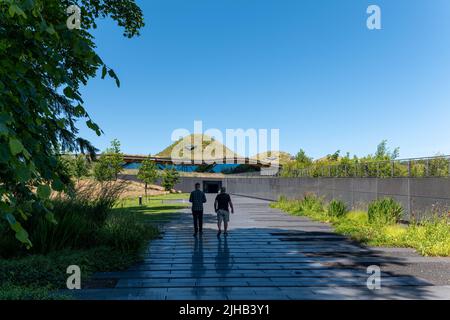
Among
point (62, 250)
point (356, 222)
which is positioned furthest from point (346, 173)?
point (62, 250)

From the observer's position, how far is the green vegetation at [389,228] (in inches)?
428

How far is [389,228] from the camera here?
517 inches

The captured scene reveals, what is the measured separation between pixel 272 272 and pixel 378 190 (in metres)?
14.0

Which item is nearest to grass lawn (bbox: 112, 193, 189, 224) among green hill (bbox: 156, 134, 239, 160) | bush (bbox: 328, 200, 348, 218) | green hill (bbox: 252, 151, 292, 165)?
bush (bbox: 328, 200, 348, 218)

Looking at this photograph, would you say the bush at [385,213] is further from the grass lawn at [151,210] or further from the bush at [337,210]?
the grass lawn at [151,210]

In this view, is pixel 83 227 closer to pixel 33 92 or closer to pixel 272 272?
pixel 272 272

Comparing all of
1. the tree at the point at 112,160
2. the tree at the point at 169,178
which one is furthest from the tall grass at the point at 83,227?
the tree at the point at 169,178

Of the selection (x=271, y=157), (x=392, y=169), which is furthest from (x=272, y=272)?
(x=271, y=157)

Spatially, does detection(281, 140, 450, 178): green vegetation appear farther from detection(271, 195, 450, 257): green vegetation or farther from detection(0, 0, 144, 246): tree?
detection(0, 0, 144, 246): tree

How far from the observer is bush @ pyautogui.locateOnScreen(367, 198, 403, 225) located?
15.2m

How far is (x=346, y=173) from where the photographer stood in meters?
24.7

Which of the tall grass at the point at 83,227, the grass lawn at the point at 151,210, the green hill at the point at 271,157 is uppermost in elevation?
the green hill at the point at 271,157

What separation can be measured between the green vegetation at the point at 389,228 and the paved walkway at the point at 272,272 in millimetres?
623
